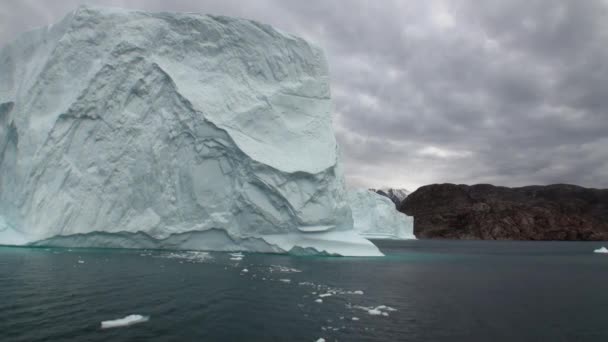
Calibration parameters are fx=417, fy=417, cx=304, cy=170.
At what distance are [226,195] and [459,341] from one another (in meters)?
18.7

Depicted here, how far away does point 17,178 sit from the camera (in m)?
26.0

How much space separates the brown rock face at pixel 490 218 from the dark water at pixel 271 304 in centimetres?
10723

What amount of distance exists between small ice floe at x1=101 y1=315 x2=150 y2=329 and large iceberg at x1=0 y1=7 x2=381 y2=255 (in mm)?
15808

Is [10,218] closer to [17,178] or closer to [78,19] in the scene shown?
[17,178]

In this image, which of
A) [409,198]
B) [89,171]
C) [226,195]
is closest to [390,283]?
[226,195]

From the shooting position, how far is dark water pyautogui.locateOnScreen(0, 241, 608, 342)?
9.09 metres

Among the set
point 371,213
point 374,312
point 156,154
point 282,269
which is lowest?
point 374,312

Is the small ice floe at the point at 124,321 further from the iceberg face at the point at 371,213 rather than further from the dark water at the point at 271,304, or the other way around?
the iceberg face at the point at 371,213

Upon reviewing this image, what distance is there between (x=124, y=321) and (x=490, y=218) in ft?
416

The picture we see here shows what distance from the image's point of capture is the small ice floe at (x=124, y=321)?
8.92 m

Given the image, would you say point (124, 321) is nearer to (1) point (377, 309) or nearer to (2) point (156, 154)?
(1) point (377, 309)

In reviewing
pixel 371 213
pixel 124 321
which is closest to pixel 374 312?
pixel 124 321

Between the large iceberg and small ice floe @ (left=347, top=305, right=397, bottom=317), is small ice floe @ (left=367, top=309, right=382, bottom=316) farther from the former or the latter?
the large iceberg

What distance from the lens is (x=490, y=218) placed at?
4783 inches
